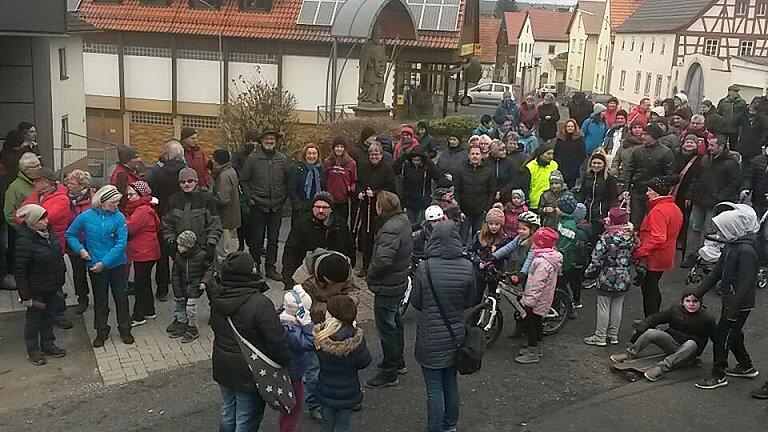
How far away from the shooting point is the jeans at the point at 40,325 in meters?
7.37

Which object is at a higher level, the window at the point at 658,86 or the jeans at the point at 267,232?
the window at the point at 658,86

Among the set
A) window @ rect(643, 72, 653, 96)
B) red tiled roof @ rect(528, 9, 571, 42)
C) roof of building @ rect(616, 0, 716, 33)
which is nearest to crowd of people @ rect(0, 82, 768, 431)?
roof of building @ rect(616, 0, 716, 33)

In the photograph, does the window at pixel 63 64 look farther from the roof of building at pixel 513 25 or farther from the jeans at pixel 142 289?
the roof of building at pixel 513 25

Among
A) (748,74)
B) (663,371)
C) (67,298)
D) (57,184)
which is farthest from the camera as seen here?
(748,74)

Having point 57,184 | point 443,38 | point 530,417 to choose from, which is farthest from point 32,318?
point 443,38

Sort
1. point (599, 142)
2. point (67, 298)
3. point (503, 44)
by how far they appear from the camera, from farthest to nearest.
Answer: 1. point (503, 44)
2. point (599, 142)
3. point (67, 298)

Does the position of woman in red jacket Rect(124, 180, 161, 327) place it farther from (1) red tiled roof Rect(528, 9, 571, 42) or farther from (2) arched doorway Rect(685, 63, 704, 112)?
(1) red tiled roof Rect(528, 9, 571, 42)

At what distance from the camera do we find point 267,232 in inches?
391

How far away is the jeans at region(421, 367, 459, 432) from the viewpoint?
5793 mm

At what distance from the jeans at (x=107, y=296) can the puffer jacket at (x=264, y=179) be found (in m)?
2.15

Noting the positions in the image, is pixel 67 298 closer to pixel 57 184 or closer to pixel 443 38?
pixel 57 184

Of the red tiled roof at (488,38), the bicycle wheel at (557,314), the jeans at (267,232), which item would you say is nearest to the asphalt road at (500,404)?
the bicycle wheel at (557,314)

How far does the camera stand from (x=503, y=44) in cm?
8438

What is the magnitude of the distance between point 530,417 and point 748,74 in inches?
957
